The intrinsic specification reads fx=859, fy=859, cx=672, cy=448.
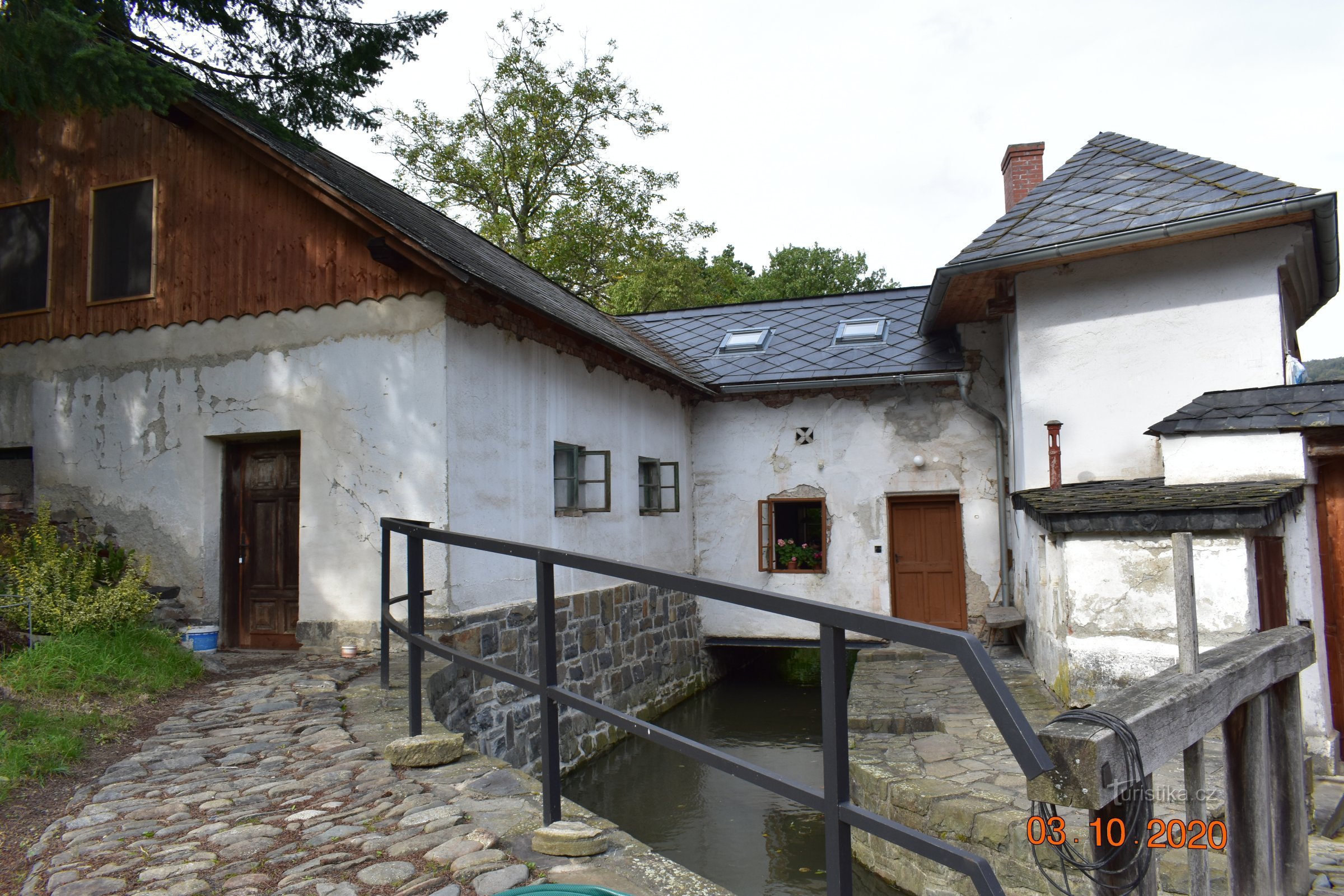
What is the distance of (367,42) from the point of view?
7.04 m

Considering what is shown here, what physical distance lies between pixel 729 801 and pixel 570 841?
545 cm

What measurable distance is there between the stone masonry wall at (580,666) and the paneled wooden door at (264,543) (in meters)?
1.92

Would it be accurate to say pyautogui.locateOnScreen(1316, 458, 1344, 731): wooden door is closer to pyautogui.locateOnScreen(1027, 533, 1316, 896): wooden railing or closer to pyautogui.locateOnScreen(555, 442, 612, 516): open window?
pyautogui.locateOnScreen(1027, 533, 1316, 896): wooden railing

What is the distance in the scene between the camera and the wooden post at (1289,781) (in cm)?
344

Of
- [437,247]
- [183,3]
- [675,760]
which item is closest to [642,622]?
[675,760]

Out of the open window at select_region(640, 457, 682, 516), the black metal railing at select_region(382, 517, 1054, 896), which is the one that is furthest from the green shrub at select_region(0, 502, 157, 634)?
the open window at select_region(640, 457, 682, 516)

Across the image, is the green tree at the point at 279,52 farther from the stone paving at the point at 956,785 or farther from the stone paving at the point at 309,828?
the stone paving at the point at 956,785

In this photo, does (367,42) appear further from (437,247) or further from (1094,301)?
(1094,301)

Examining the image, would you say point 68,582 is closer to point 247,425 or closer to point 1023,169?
point 247,425

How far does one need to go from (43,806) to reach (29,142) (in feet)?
25.2

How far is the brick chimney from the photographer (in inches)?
457

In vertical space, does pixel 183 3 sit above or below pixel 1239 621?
above

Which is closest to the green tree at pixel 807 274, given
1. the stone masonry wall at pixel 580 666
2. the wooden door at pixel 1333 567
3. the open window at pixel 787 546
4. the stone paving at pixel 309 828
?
the open window at pixel 787 546

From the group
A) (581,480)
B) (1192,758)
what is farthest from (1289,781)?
(581,480)
